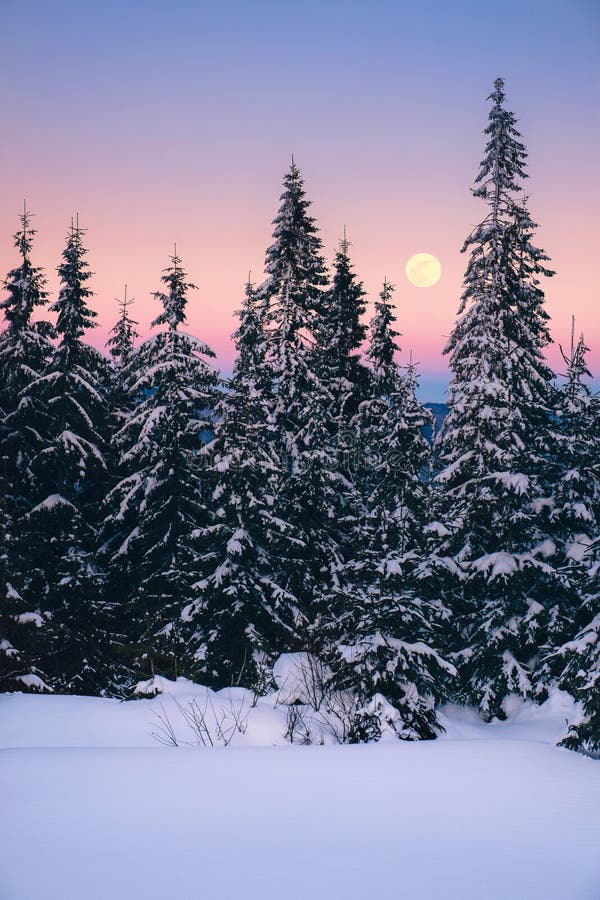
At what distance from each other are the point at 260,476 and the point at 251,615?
416cm

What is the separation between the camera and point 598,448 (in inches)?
685

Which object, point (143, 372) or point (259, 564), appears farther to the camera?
point (143, 372)

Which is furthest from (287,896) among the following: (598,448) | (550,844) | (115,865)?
(598,448)

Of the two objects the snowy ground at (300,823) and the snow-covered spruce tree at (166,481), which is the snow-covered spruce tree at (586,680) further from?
the snow-covered spruce tree at (166,481)

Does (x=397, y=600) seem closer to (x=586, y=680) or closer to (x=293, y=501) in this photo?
(x=586, y=680)

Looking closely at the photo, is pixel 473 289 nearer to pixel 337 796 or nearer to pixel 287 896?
pixel 337 796

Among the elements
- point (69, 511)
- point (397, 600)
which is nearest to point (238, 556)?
point (397, 600)

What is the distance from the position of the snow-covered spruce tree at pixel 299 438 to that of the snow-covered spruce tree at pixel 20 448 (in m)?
7.96

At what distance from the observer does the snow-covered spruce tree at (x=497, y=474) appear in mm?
17062

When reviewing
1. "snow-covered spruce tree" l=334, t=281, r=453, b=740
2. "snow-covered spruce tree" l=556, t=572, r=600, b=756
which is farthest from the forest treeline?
"snow-covered spruce tree" l=556, t=572, r=600, b=756

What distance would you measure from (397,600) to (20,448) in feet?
46.9

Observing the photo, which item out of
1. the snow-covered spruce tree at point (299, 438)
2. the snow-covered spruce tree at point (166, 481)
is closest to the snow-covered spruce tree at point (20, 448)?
the snow-covered spruce tree at point (166, 481)

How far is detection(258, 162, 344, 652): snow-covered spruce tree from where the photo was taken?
19078mm

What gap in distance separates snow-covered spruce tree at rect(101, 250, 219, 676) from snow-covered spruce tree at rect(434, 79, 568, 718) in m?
8.42
